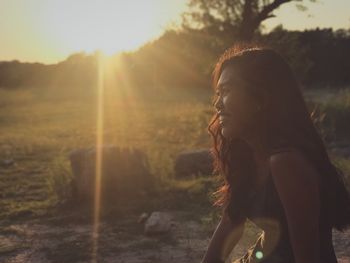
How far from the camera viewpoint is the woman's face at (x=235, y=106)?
7.16 ft

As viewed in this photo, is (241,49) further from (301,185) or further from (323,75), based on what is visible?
(323,75)

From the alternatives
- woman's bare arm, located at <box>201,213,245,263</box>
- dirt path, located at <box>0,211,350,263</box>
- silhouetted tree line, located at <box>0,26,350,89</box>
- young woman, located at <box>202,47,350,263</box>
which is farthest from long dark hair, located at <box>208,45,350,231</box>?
silhouetted tree line, located at <box>0,26,350,89</box>

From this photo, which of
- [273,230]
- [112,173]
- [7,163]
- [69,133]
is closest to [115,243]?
[112,173]

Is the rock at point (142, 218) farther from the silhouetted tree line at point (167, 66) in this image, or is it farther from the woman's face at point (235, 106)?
the silhouetted tree line at point (167, 66)

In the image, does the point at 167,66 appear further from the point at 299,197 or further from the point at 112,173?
the point at 299,197

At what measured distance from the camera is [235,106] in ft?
7.27

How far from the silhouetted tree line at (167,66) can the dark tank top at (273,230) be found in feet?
62.4

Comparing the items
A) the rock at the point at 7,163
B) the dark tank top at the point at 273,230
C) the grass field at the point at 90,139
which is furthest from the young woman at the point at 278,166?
the rock at the point at 7,163

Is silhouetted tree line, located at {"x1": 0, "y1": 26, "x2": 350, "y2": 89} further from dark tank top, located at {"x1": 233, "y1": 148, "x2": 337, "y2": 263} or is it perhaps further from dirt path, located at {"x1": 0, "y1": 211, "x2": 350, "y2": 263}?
dark tank top, located at {"x1": 233, "y1": 148, "x2": 337, "y2": 263}

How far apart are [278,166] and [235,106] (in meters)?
0.36

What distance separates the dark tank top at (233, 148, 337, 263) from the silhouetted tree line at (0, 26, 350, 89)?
19009mm

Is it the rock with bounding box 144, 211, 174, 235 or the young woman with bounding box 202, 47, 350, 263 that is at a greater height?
the young woman with bounding box 202, 47, 350, 263

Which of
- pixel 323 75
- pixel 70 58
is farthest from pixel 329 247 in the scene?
pixel 70 58

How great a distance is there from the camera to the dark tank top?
2.12 meters
